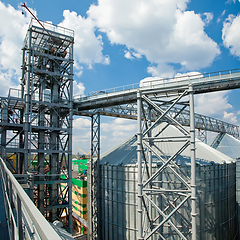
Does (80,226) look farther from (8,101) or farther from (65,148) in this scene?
(8,101)

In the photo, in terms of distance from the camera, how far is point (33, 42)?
23.2 metres

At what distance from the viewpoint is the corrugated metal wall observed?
1602 cm

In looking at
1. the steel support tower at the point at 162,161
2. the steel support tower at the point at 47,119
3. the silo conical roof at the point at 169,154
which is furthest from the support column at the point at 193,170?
the steel support tower at the point at 47,119

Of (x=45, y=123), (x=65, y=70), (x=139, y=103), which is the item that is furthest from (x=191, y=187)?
(x=65, y=70)

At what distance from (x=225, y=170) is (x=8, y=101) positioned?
2275 centimetres

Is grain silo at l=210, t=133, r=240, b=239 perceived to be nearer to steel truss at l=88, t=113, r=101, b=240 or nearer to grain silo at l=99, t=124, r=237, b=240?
grain silo at l=99, t=124, r=237, b=240

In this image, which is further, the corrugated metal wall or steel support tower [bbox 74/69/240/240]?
the corrugated metal wall

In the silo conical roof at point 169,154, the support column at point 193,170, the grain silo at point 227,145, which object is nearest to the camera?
the support column at point 193,170

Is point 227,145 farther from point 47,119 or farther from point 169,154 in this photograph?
point 47,119

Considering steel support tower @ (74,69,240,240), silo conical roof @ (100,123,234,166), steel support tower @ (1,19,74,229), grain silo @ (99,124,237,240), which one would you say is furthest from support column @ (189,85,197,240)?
steel support tower @ (1,19,74,229)

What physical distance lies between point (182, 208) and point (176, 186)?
5.78 feet

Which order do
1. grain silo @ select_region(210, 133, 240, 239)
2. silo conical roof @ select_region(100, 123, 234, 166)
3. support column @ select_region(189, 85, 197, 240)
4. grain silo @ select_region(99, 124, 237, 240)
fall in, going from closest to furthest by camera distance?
support column @ select_region(189, 85, 197, 240) → grain silo @ select_region(99, 124, 237, 240) → silo conical roof @ select_region(100, 123, 234, 166) → grain silo @ select_region(210, 133, 240, 239)

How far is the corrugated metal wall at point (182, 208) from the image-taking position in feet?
52.5

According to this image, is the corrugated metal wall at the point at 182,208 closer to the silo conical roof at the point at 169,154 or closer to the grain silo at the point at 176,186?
the grain silo at the point at 176,186
